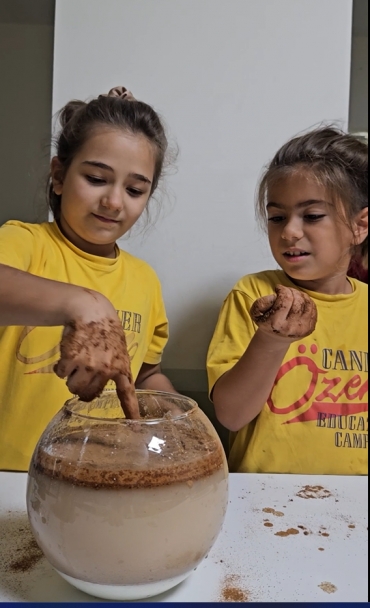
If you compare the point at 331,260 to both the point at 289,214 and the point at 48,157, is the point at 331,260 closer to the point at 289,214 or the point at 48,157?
the point at 289,214

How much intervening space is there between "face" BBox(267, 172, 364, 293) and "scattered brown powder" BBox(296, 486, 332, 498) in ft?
0.97

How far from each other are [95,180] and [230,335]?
0.29m

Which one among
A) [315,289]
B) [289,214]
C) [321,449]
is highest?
[289,214]

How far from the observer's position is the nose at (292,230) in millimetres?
724

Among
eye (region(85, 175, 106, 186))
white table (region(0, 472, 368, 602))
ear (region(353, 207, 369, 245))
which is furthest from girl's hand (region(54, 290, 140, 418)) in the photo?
ear (region(353, 207, 369, 245))

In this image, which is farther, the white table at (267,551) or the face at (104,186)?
the face at (104,186)

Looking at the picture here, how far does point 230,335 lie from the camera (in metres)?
0.76

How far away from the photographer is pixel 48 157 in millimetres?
684

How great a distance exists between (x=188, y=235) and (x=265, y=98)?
21 cm

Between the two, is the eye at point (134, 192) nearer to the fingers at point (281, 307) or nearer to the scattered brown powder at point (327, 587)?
the fingers at point (281, 307)

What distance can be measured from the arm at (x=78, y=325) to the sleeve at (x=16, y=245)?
140mm

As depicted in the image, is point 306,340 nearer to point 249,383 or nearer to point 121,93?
point 249,383

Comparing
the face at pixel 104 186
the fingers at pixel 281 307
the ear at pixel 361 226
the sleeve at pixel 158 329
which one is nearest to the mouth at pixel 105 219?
the face at pixel 104 186

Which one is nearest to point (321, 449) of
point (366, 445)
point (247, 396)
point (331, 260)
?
point (366, 445)
